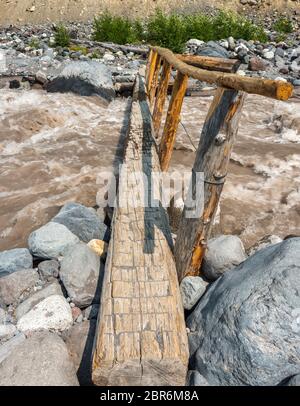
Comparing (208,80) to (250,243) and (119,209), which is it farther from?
(250,243)

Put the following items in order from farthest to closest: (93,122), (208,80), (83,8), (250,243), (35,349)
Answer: (83,8)
(93,122)
(250,243)
(208,80)
(35,349)

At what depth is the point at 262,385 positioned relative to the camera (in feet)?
7.39

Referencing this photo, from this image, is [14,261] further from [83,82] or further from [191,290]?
[83,82]

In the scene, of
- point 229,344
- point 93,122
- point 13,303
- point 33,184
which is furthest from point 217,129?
point 93,122

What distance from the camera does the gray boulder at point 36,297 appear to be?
10.4 ft

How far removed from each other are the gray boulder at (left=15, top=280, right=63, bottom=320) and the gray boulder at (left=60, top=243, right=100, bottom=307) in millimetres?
93

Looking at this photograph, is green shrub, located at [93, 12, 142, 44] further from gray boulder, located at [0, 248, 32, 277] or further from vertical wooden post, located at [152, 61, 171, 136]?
gray boulder, located at [0, 248, 32, 277]

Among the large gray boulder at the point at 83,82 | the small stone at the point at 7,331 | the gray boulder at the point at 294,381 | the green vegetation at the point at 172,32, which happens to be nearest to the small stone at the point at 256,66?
the green vegetation at the point at 172,32

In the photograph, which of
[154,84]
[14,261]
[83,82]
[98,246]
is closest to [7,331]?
[14,261]

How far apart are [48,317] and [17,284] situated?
62 cm

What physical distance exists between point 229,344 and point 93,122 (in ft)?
24.5

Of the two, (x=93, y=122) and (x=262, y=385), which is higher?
(x=262, y=385)

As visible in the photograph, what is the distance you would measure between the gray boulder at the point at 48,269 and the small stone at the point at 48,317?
47 cm

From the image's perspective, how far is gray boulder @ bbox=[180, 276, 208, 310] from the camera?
3049mm
